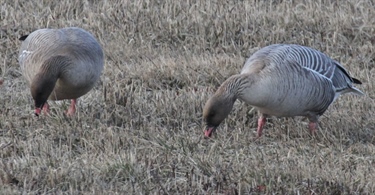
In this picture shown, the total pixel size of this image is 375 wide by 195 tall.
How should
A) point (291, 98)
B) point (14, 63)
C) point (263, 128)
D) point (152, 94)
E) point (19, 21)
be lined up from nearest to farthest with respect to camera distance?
point (291, 98) < point (263, 128) < point (152, 94) < point (14, 63) < point (19, 21)

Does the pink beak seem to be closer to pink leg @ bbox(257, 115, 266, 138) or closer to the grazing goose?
the grazing goose

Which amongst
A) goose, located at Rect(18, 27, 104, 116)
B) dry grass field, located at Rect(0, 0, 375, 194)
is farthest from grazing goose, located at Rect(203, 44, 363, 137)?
goose, located at Rect(18, 27, 104, 116)

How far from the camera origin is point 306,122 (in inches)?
314

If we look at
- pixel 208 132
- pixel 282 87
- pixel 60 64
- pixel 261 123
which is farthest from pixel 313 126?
pixel 60 64

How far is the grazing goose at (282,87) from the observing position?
6879 millimetres

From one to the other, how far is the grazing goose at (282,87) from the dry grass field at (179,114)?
223mm

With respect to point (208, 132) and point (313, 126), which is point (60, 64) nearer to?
point (208, 132)

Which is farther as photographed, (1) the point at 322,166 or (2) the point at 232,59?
(2) the point at 232,59

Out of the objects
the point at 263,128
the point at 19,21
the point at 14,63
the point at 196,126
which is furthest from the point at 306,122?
the point at 19,21

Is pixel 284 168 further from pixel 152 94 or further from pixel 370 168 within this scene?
pixel 152 94

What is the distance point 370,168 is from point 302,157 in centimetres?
51

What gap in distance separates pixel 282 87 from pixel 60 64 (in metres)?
1.77

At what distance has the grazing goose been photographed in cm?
688

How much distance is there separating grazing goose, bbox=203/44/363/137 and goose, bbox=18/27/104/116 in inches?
45.1
